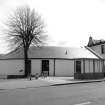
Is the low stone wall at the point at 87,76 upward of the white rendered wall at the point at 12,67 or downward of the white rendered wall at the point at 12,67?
downward

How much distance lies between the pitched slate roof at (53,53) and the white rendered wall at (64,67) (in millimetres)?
1008

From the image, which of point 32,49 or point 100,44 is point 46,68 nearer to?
point 32,49

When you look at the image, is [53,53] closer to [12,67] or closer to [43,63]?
[43,63]

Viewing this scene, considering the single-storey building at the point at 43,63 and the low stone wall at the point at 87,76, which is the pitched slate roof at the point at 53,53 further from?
the low stone wall at the point at 87,76

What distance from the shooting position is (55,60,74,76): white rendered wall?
116 feet

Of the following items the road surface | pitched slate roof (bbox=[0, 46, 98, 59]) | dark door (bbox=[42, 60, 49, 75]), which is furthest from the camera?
pitched slate roof (bbox=[0, 46, 98, 59])

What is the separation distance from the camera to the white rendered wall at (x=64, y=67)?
35.5 meters

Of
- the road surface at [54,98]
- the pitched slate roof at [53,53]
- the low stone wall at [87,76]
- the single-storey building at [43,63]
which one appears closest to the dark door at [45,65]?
the single-storey building at [43,63]

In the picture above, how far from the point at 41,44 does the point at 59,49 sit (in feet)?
19.9

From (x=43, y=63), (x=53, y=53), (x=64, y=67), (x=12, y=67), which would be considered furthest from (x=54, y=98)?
(x=53, y=53)

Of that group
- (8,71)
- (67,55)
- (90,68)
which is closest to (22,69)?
(8,71)

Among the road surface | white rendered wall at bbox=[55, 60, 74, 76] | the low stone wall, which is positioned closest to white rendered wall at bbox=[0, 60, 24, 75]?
white rendered wall at bbox=[55, 60, 74, 76]

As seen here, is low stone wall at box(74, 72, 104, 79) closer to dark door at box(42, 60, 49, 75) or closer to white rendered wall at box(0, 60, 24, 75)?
dark door at box(42, 60, 49, 75)

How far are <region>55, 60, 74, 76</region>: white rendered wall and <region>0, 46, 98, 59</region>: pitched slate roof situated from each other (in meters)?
1.01
